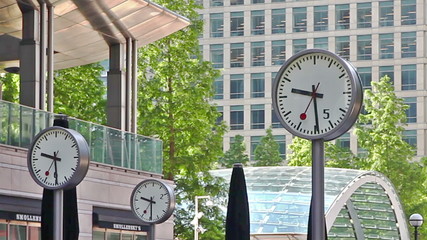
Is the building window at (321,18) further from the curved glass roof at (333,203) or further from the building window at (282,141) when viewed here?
the curved glass roof at (333,203)

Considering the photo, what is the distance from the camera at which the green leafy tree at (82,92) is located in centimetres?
4181

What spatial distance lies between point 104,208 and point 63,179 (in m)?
16.4

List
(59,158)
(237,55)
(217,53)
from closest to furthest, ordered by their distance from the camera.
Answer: (59,158)
(237,55)
(217,53)

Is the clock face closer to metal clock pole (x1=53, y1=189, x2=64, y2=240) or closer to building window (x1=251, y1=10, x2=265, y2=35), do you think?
metal clock pole (x1=53, y1=189, x2=64, y2=240)

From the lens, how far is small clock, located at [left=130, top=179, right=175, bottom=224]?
926 inches

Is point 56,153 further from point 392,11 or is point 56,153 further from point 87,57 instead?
point 392,11

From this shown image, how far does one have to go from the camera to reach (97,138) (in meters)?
29.5

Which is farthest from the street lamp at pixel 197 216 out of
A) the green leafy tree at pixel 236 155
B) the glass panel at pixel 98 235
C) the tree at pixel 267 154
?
the green leafy tree at pixel 236 155

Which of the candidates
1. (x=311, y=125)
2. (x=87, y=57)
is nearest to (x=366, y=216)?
(x=87, y=57)

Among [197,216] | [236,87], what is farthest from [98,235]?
[236,87]

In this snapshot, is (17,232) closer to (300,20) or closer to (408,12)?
(408,12)

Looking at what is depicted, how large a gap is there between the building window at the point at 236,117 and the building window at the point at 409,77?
14.6 metres

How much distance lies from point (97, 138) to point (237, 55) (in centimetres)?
7302

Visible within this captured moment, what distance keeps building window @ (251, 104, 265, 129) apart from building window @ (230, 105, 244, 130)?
1039 mm
